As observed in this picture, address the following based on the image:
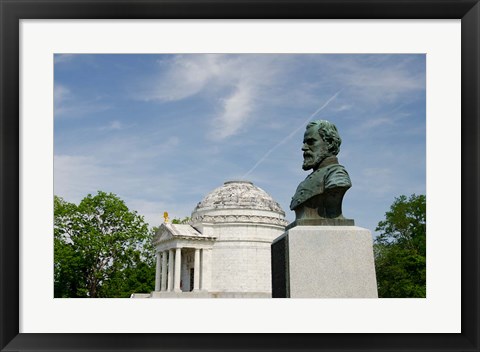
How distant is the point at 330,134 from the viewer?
13070 millimetres

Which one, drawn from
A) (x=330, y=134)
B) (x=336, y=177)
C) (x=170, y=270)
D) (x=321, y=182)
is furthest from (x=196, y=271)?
(x=336, y=177)

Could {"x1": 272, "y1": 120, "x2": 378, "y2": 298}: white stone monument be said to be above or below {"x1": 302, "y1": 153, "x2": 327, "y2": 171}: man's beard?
below

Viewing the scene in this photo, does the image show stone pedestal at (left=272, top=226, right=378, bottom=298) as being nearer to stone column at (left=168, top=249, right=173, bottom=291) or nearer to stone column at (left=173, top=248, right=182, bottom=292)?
stone column at (left=173, top=248, right=182, bottom=292)

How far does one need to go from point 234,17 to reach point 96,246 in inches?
1951

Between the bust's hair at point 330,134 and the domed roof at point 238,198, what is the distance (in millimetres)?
54665

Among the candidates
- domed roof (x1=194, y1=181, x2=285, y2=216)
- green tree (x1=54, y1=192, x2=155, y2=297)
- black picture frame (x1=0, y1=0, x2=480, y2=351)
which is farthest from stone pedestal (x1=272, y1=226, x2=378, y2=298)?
domed roof (x1=194, y1=181, x2=285, y2=216)

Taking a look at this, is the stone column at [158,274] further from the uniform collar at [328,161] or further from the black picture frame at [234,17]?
the black picture frame at [234,17]

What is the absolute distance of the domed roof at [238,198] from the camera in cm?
6794

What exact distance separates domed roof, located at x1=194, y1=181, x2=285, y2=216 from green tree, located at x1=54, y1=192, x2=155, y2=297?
10135 millimetres

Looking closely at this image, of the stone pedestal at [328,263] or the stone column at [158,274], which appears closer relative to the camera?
the stone pedestal at [328,263]

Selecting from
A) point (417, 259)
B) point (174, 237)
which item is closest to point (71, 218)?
point (174, 237)

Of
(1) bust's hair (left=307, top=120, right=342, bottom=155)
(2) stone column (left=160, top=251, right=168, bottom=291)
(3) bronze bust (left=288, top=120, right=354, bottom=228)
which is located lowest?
(2) stone column (left=160, top=251, right=168, bottom=291)

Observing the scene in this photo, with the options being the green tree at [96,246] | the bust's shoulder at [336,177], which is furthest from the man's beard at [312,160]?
the green tree at [96,246]

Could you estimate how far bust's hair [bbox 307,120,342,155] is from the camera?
13.1 metres
